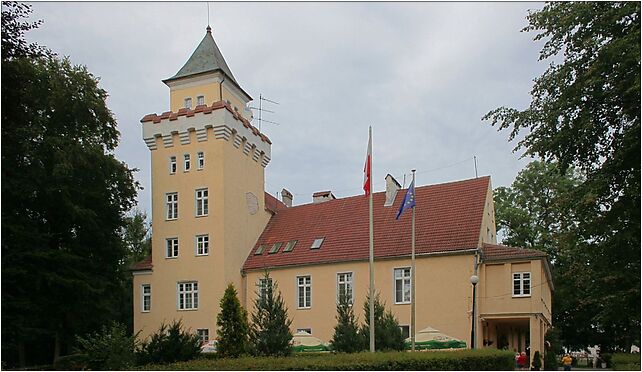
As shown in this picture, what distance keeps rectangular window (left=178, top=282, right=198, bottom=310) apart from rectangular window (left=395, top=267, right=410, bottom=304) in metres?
10.9

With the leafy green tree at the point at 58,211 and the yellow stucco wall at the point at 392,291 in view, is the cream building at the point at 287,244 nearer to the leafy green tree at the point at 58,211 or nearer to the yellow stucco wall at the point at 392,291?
the yellow stucco wall at the point at 392,291

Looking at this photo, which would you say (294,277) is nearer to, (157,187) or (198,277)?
(198,277)

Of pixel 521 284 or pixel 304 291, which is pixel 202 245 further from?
pixel 521 284

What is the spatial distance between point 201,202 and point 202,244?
7.37ft

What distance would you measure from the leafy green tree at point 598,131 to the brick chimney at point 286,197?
27.2m

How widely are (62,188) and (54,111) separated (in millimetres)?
4080

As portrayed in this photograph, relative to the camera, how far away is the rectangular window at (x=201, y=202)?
127ft

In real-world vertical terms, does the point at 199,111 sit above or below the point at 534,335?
above

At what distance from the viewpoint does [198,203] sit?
1528 inches

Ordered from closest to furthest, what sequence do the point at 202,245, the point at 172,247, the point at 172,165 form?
the point at 202,245
the point at 172,247
the point at 172,165

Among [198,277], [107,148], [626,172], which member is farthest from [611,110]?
[107,148]

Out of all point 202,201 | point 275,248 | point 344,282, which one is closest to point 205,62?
point 202,201

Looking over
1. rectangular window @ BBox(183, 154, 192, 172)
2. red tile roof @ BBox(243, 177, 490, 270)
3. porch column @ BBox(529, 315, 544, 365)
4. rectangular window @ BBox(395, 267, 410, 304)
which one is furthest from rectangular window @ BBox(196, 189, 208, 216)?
porch column @ BBox(529, 315, 544, 365)

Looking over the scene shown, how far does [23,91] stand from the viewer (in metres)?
25.5
